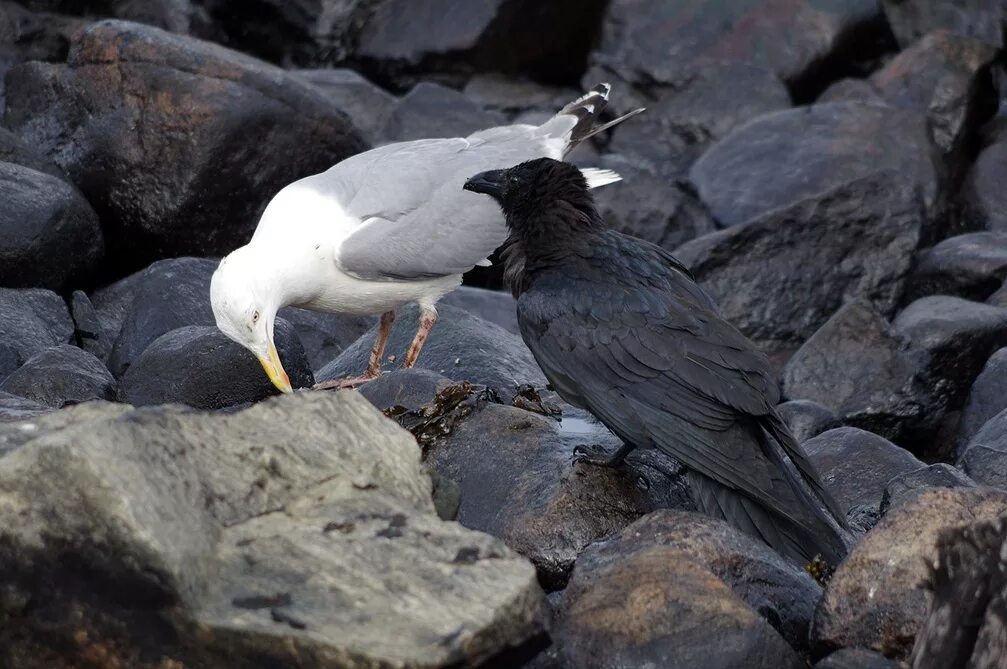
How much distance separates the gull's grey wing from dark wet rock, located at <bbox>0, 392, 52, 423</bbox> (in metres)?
2.58

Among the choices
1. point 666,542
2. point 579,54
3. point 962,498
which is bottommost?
point 579,54

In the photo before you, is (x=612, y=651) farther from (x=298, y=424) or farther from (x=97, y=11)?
(x=97, y=11)

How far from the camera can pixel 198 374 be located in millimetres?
7820

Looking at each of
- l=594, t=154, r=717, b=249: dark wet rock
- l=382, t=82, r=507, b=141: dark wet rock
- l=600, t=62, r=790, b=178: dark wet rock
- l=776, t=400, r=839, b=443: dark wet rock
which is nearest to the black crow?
l=776, t=400, r=839, b=443: dark wet rock

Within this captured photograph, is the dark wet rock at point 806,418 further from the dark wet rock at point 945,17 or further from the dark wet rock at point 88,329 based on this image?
the dark wet rock at point 945,17

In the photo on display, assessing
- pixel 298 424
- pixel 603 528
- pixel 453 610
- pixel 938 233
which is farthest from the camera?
pixel 938 233

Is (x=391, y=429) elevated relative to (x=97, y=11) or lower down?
elevated

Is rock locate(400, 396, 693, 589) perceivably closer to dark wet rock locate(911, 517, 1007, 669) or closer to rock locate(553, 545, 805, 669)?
rock locate(553, 545, 805, 669)

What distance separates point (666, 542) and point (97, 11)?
41.9ft

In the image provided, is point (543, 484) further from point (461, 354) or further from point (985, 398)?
point (985, 398)

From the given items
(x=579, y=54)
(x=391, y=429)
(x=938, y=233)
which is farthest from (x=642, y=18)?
(x=391, y=429)

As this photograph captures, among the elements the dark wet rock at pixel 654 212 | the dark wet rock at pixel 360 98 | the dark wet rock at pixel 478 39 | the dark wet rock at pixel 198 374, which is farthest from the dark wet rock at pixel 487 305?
the dark wet rock at pixel 478 39

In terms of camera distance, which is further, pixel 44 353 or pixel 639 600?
pixel 44 353

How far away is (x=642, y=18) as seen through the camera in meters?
17.2
